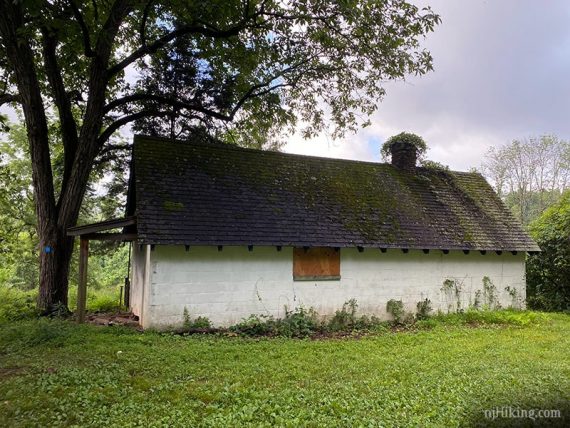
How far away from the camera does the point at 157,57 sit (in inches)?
608

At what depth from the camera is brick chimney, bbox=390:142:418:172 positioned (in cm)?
1701

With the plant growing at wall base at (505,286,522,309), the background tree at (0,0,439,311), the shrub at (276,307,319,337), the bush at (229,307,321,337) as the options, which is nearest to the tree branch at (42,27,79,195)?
the background tree at (0,0,439,311)

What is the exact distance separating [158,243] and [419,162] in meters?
23.3

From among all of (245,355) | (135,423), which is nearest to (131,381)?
(135,423)

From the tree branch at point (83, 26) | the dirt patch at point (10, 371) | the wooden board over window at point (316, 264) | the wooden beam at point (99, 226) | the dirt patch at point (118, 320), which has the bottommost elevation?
the dirt patch at point (118, 320)

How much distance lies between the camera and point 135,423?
439cm

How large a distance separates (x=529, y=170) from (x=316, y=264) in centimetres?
3325

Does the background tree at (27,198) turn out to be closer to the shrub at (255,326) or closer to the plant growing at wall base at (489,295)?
the shrub at (255,326)

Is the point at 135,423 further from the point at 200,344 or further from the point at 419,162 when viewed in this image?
the point at 419,162

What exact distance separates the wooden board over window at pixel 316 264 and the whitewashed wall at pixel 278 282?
6.8 inches

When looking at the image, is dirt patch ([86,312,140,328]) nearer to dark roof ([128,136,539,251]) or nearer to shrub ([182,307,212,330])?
shrub ([182,307,212,330])

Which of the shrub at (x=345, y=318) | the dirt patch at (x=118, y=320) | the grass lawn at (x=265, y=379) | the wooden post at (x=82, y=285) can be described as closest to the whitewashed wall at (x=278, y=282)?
the shrub at (x=345, y=318)

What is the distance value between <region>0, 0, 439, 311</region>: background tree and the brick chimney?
11.9 feet

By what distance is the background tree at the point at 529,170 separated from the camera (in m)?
35.3
